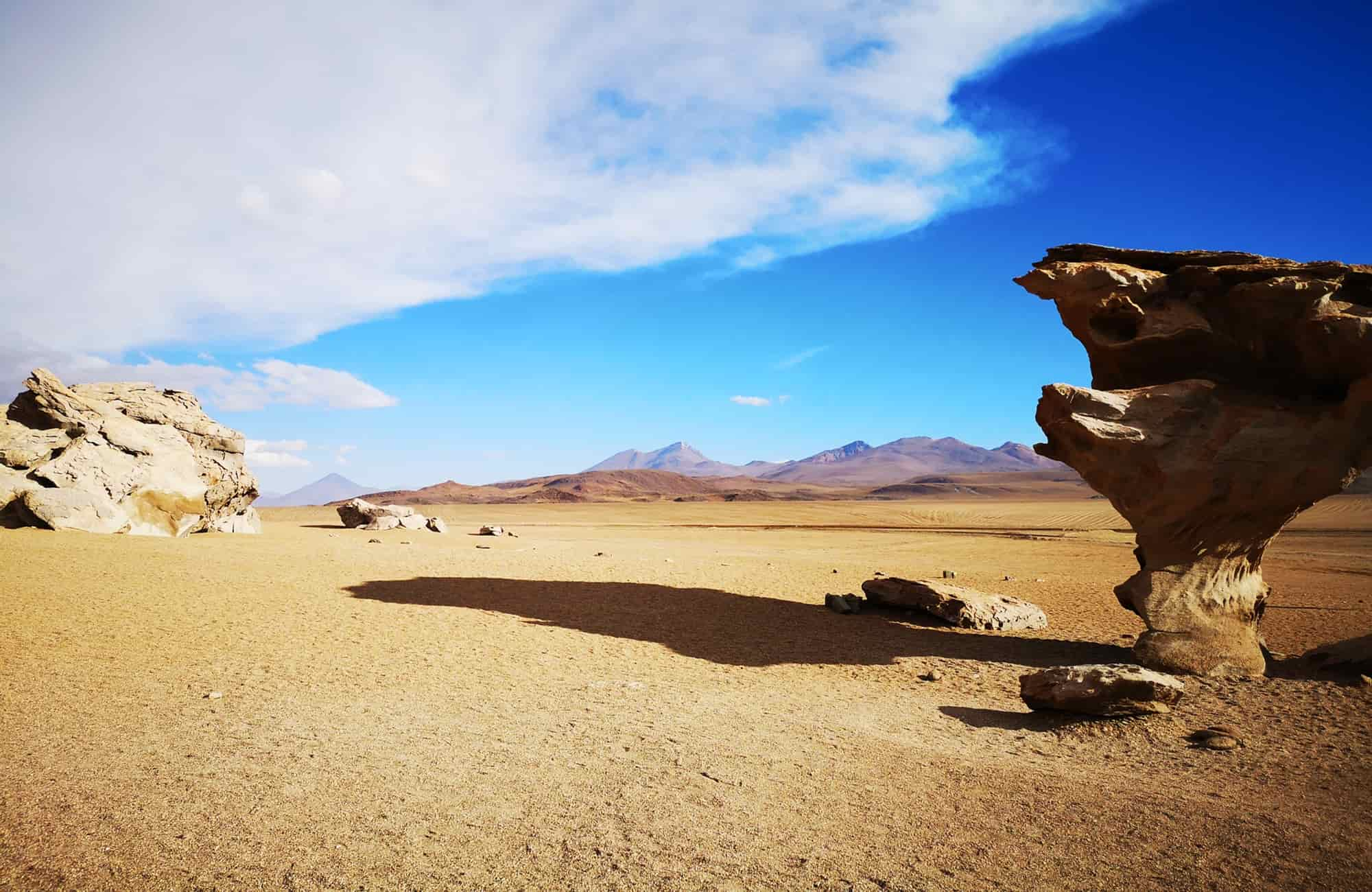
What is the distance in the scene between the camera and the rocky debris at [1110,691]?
21.7 feet

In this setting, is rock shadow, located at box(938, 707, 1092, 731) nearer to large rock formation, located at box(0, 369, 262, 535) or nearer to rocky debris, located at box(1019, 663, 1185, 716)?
rocky debris, located at box(1019, 663, 1185, 716)

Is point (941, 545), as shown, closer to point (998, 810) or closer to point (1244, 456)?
point (1244, 456)

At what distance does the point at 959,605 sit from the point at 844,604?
190 centimetres

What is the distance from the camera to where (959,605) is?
39.0 feet

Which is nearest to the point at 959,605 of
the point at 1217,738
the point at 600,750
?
the point at 1217,738

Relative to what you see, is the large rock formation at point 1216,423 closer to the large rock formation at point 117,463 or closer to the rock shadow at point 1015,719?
the rock shadow at point 1015,719

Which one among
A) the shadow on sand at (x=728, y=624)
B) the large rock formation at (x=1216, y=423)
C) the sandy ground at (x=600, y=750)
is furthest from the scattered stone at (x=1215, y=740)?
the shadow on sand at (x=728, y=624)

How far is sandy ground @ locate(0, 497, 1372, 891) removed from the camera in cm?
399

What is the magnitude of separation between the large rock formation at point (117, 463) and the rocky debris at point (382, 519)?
4746mm

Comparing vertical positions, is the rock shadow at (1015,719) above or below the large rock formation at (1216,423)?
below

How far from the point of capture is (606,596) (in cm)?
1309

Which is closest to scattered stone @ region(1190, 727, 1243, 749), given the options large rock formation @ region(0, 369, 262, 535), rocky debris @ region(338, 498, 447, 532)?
large rock formation @ region(0, 369, 262, 535)

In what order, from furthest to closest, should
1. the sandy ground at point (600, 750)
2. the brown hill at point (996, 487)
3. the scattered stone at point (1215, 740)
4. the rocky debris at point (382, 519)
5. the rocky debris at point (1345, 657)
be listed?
the brown hill at point (996, 487) → the rocky debris at point (382, 519) → the rocky debris at point (1345, 657) → the scattered stone at point (1215, 740) → the sandy ground at point (600, 750)

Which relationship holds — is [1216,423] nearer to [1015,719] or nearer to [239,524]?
[1015,719]
